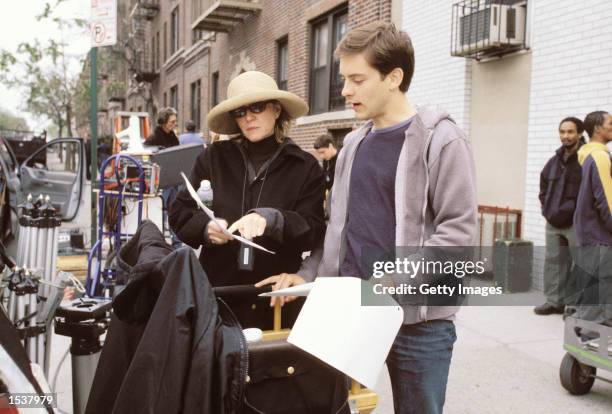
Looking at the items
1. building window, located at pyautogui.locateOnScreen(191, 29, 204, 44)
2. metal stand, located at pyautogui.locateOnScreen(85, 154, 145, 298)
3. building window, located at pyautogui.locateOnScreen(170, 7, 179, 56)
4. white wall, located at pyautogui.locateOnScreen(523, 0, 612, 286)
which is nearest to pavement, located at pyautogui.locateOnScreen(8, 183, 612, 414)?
metal stand, located at pyautogui.locateOnScreen(85, 154, 145, 298)

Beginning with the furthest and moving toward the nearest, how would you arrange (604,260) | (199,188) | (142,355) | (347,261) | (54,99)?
1. (54,99)
2. (604,260)
3. (199,188)
4. (347,261)
5. (142,355)

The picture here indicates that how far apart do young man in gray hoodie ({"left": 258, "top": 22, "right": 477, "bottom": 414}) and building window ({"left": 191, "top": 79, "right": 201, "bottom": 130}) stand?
71.1 feet

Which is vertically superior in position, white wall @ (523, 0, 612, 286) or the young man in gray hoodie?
white wall @ (523, 0, 612, 286)

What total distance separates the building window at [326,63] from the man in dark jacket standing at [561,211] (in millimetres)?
6202

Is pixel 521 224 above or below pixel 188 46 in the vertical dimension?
below

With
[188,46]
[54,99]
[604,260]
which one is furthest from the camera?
[54,99]

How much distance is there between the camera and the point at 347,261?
2.31 metres

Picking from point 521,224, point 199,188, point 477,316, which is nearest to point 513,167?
point 521,224

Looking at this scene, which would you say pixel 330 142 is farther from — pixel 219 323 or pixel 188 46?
pixel 188 46

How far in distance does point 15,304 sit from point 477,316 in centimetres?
488

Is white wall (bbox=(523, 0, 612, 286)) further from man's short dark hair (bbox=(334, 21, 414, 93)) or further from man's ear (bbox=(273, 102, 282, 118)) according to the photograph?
man's short dark hair (bbox=(334, 21, 414, 93))

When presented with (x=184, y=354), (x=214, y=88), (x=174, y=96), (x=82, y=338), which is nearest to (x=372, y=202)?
(x=184, y=354)

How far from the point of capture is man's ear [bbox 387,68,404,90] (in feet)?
7.31

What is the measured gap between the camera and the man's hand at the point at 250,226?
2303 millimetres
